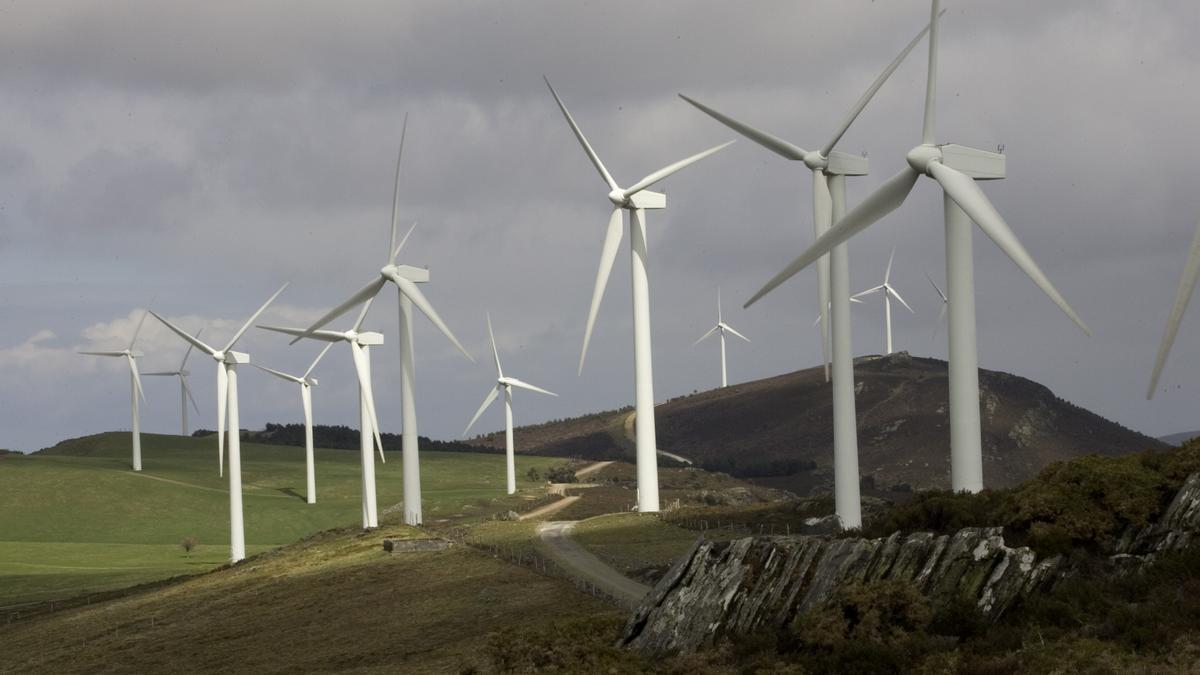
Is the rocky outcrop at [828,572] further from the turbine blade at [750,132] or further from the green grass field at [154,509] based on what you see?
the green grass field at [154,509]

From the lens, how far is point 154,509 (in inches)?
5645

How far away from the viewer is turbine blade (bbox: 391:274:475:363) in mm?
83062

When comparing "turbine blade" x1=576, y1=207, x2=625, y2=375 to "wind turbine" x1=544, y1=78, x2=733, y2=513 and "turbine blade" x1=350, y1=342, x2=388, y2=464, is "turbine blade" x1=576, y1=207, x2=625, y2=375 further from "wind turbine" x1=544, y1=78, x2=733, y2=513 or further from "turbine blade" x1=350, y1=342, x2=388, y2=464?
"turbine blade" x1=350, y1=342, x2=388, y2=464

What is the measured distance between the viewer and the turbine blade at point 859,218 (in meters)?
49.8

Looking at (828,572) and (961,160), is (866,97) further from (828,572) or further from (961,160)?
(828,572)

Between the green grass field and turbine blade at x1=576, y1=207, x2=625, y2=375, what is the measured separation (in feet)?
128

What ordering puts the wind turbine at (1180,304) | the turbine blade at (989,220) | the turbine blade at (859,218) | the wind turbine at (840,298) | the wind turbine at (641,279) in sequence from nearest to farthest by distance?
the wind turbine at (1180,304)
the turbine blade at (989,220)
the turbine blade at (859,218)
the wind turbine at (840,298)
the wind turbine at (641,279)

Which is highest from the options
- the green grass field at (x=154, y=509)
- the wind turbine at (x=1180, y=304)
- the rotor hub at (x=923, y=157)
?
the rotor hub at (x=923, y=157)

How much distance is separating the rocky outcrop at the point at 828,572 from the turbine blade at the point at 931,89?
69.0 ft

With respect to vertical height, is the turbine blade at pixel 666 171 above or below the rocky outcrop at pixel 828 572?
above

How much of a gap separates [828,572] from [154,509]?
119337 millimetres

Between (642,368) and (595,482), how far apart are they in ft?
275

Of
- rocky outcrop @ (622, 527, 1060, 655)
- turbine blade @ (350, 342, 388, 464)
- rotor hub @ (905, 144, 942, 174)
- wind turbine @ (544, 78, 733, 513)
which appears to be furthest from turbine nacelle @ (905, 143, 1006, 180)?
turbine blade @ (350, 342, 388, 464)

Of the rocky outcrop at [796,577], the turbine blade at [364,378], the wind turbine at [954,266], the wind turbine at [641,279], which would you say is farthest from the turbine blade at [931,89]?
the turbine blade at [364,378]
